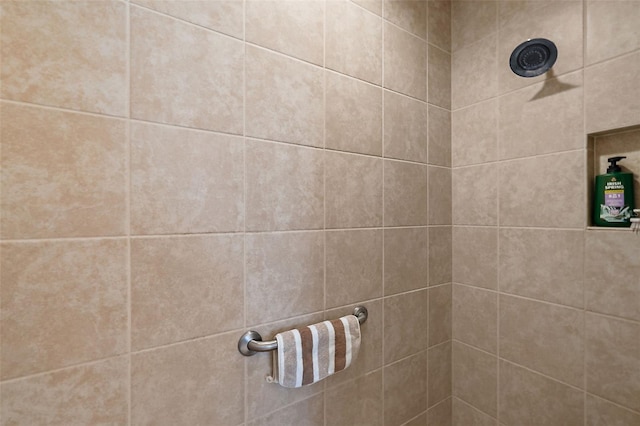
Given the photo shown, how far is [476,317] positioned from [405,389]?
0.43 m

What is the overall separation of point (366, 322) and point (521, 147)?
2.89 ft

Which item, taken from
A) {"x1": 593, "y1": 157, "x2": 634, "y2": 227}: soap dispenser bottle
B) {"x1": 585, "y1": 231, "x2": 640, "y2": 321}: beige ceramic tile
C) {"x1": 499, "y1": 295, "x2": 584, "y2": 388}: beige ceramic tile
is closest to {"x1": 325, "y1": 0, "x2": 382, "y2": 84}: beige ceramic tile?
{"x1": 593, "y1": 157, "x2": 634, "y2": 227}: soap dispenser bottle

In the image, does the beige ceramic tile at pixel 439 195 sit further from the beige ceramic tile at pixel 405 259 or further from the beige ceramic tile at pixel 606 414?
the beige ceramic tile at pixel 606 414

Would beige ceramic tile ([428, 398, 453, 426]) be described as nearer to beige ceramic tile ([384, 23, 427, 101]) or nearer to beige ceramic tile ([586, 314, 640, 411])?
beige ceramic tile ([586, 314, 640, 411])

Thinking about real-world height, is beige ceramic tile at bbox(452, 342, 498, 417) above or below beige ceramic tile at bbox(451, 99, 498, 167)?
below

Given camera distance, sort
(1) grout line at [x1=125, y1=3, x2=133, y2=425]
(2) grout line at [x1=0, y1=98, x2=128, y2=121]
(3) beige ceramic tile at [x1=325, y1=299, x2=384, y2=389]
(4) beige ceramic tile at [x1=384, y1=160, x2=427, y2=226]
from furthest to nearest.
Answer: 1. (4) beige ceramic tile at [x1=384, y1=160, x2=427, y2=226]
2. (3) beige ceramic tile at [x1=325, y1=299, x2=384, y2=389]
3. (1) grout line at [x1=125, y1=3, x2=133, y2=425]
4. (2) grout line at [x1=0, y1=98, x2=128, y2=121]

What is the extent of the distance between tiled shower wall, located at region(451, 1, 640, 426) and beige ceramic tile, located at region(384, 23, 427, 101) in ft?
0.71

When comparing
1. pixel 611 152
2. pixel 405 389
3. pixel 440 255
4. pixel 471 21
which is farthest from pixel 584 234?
pixel 471 21

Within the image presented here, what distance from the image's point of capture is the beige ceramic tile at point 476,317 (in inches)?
46.8

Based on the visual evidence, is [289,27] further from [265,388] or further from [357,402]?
[357,402]

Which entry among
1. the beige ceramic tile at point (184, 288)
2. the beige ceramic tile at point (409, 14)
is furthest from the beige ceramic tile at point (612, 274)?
the beige ceramic tile at point (184, 288)

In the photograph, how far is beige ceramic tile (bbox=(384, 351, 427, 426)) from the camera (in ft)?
3.66

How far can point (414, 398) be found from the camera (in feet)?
3.91

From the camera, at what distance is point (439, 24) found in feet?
4.23
